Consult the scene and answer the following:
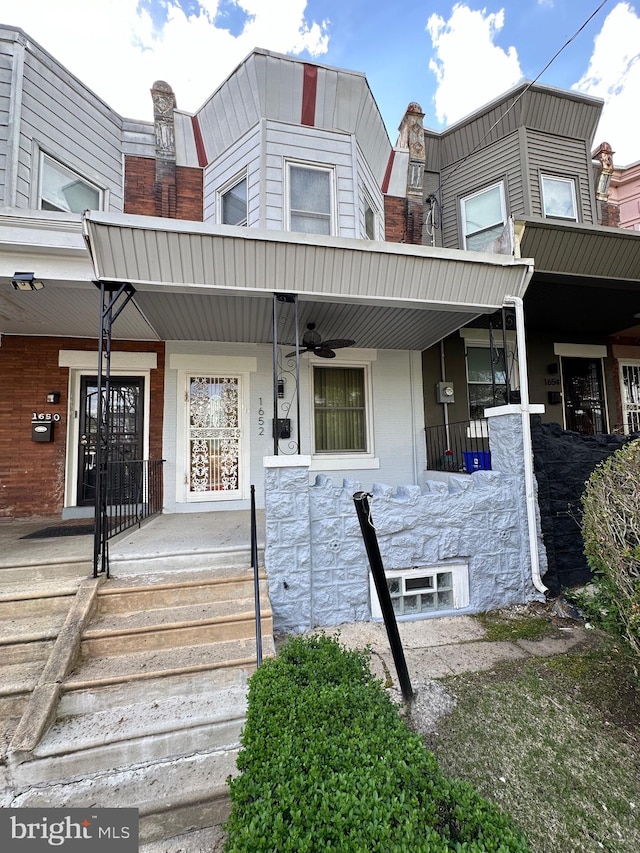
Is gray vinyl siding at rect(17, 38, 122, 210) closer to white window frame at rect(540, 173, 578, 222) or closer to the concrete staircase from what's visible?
the concrete staircase

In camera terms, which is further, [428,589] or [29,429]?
[29,429]

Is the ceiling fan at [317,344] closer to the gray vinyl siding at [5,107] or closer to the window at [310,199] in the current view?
the window at [310,199]

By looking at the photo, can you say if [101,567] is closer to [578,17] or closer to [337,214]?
[337,214]

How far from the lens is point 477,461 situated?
5445 mm

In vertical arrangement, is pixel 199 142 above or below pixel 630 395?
above

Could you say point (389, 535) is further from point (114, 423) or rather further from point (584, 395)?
point (584, 395)

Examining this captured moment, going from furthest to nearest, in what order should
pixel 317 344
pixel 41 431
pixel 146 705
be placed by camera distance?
pixel 41 431 < pixel 317 344 < pixel 146 705

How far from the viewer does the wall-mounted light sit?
3762 millimetres

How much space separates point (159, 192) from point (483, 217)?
5655mm

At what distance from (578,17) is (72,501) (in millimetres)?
8766

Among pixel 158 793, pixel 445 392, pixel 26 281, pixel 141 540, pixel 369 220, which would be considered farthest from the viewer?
pixel 445 392

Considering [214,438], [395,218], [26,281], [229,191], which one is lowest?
[214,438]

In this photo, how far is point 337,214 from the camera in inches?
220

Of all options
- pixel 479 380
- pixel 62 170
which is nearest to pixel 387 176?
pixel 479 380
